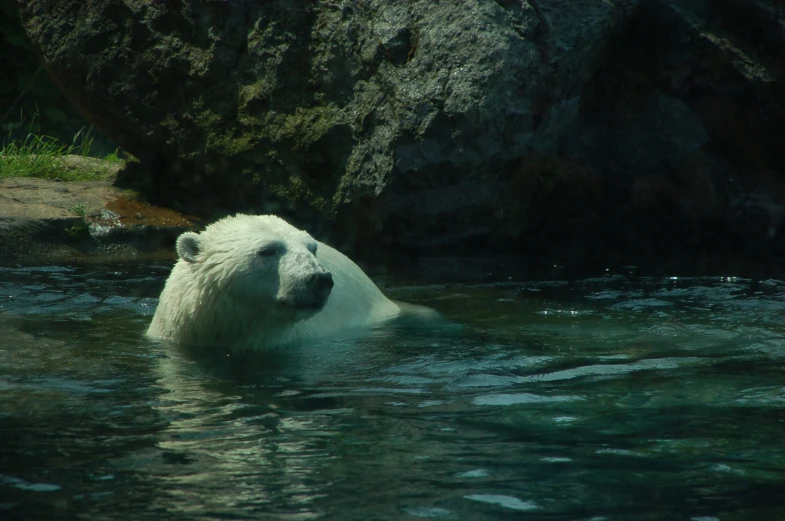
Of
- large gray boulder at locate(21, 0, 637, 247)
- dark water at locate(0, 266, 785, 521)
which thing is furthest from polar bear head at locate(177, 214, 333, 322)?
large gray boulder at locate(21, 0, 637, 247)

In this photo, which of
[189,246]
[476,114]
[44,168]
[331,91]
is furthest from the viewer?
[44,168]

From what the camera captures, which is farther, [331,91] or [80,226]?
[80,226]

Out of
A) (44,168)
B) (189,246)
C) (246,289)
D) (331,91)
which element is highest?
(331,91)

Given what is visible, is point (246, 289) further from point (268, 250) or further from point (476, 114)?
point (476, 114)

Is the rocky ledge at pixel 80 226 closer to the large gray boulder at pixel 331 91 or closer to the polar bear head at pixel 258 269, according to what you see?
the large gray boulder at pixel 331 91

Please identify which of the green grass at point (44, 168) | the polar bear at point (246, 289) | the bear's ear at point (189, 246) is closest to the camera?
the polar bear at point (246, 289)

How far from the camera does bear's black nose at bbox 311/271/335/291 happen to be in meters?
4.50

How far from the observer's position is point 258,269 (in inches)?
186

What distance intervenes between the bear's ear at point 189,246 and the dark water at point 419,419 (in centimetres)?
49

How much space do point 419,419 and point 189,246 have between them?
201 cm

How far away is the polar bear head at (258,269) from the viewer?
459 centimetres

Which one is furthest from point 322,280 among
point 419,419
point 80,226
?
point 80,226

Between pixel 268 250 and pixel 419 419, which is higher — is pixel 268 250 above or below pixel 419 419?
above

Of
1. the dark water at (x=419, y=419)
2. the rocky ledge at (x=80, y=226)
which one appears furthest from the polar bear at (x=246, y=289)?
the rocky ledge at (x=80, y=226)
